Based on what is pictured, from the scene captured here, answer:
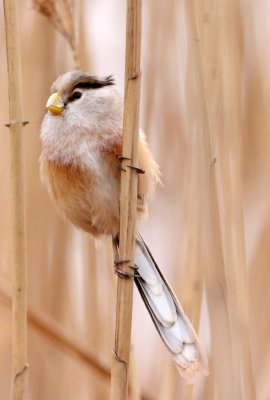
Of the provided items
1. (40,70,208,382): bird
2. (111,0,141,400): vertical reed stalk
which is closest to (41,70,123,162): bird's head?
(40,70,208,382): bird

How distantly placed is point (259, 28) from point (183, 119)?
0.29 m

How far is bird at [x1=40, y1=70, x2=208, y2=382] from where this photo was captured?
1.29m

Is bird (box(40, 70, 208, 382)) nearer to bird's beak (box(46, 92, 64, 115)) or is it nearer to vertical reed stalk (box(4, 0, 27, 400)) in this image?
bird's beak (box(46, 92, 64, 115))

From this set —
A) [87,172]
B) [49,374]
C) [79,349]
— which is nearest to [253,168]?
[87,172]

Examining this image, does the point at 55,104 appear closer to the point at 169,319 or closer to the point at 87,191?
the point at 87,191

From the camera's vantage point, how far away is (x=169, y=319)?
1.30 meters

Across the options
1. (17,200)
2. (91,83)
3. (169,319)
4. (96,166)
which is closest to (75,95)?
(91,83)

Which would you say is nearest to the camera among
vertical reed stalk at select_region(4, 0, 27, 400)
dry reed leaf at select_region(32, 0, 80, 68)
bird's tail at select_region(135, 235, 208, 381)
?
vertical reed stalk at select_region(4, 0, 27, 400)

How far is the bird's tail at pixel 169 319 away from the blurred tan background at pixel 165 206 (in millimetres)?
72

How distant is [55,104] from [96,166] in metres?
0.15

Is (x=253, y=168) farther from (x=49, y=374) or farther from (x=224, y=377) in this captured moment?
(x=49, y=374)

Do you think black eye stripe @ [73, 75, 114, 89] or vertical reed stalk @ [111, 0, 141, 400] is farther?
black eye stripe @ [73, 75, 114, 89]

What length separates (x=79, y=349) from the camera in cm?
157

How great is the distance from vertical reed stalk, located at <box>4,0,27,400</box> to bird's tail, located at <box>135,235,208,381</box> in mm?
306
